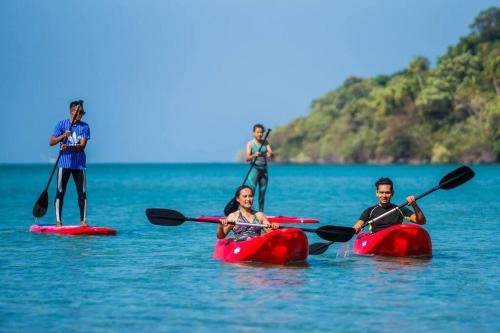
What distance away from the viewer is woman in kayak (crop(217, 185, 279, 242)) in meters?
12.9

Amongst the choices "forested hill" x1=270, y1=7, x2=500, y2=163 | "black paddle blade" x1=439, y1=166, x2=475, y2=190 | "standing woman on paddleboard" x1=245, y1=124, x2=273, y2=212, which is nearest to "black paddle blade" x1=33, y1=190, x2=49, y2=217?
"standing woman on paddleboard" x1=245, y1=124, x2=273, y2=212

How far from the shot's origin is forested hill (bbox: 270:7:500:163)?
336 ft

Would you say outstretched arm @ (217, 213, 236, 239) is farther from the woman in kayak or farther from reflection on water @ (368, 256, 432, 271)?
reflection on water @ (368, 256, 432, 271)

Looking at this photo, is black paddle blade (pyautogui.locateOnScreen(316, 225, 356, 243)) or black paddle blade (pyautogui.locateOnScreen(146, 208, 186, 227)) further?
black paddle blade (pyautogui.locateOnScreen(146, 208, 186, 227))

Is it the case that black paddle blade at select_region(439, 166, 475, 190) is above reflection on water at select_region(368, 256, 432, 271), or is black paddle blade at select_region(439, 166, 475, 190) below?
above

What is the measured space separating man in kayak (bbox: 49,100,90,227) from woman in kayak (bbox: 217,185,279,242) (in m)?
4.04

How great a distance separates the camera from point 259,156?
19328 millimetres

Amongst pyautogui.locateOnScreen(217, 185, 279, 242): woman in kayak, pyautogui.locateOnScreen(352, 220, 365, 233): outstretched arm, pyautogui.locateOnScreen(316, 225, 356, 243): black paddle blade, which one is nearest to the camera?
pyautogui.locateOnScreen(217, 185, 279, 242): woman in kayak

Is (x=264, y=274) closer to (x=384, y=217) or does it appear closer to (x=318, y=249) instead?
(x=318, y=249)

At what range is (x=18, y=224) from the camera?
22.1 m

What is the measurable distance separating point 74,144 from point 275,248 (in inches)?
209

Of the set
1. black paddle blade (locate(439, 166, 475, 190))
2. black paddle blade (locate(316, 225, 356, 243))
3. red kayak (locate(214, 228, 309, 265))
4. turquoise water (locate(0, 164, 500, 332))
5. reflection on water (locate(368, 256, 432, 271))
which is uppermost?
black paddle blade (locate(439, 166, 475, 190))

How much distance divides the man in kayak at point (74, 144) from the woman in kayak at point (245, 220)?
4.04 m

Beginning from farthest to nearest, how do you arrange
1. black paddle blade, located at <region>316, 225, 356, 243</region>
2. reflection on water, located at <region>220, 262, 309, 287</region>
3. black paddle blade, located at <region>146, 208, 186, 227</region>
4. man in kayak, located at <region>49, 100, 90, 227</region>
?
1. man in kayak, located at <region>49, 100, 90, 227</region>
2. black paddle blade, located at <region>146, 208, 186, 227</region>
3. black paddle blade, located at <region>316, 225, 356, 243</region>
4. reflection on water, located at <region>220, 262, 309, 287</region>
